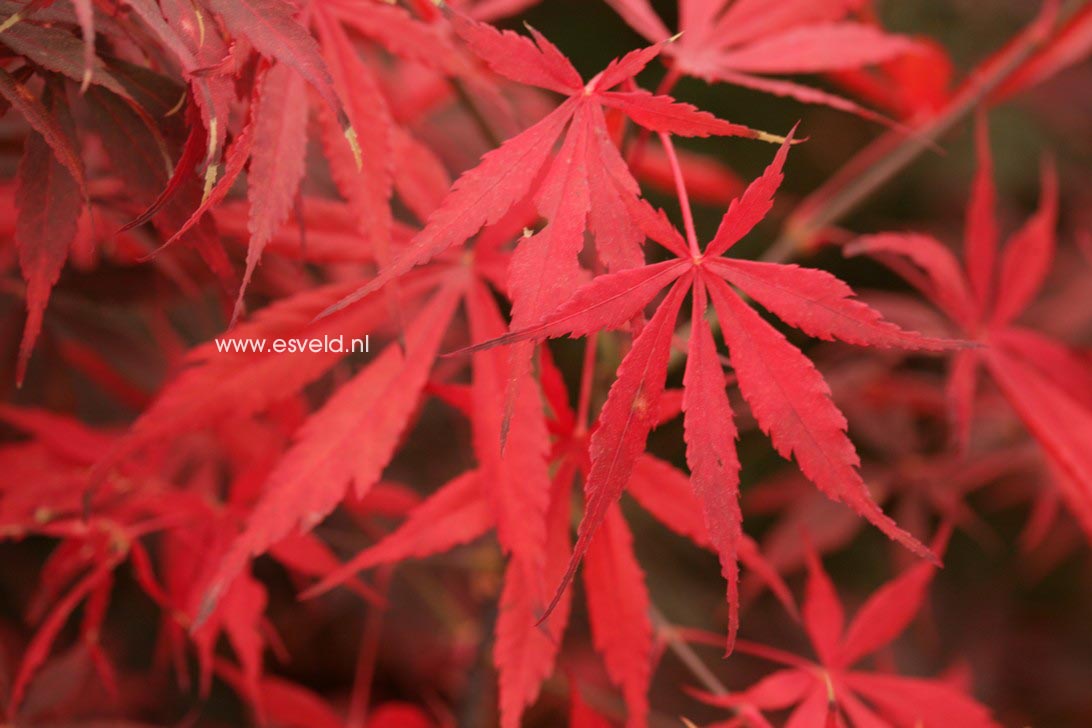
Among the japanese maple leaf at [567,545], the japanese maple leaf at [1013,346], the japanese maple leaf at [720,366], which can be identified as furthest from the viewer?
the japanese maple leaf at [1013,346]

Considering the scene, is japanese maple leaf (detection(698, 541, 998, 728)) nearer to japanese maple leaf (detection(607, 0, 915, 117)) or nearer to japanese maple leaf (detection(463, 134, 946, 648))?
japanese maple leaf (detection(463, 134, 946, 648))

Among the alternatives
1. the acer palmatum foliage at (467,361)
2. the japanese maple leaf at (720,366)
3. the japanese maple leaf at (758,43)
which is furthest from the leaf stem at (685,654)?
the japanese maple leaf at (758,43)

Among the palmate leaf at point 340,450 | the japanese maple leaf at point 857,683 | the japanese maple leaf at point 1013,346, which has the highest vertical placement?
the japanese maple leaf at point 1013,346

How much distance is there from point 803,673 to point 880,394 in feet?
1.23

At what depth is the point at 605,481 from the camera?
303mm

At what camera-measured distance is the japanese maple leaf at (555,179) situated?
318 millimetres

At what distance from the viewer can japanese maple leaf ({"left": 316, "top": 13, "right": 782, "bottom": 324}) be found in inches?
12.5

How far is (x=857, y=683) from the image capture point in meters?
0.48

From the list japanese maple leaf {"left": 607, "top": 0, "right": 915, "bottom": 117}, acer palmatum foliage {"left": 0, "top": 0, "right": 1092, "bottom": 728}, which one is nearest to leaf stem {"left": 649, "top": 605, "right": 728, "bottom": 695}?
acer palmatum foliage {"left": 0, "top": 0, "right": 1092, "bottom": 728}

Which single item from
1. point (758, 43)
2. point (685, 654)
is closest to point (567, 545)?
point (685, 654)

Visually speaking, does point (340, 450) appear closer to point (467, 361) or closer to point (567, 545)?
point (567, 545)

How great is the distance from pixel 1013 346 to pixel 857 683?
0.26 m

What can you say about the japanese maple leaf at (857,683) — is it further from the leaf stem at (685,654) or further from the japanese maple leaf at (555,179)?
the japanese maple leaf at (555,179)

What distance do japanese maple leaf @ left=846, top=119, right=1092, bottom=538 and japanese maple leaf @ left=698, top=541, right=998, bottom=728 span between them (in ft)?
0.35
